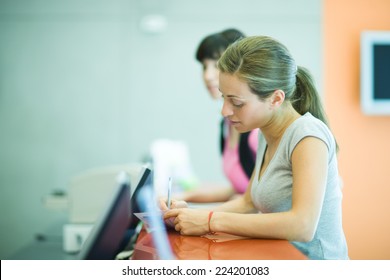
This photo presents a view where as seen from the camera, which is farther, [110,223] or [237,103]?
[237,103]

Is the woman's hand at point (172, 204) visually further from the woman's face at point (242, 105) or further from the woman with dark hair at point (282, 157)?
the woman's face at point (242, 105)

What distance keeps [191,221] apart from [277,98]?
370mm

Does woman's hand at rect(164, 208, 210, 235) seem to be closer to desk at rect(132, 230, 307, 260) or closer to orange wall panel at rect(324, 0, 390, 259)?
desk at rect(132, 230, 307, 260)

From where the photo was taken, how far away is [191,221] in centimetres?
116

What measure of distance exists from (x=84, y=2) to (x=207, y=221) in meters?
2.06

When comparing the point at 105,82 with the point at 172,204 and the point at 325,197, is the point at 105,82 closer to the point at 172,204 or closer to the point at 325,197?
the point at 172,204

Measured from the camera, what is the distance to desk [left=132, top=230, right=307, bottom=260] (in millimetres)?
1018

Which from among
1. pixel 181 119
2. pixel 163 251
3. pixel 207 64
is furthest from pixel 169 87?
pixel 163 251

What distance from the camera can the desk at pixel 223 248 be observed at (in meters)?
1.02

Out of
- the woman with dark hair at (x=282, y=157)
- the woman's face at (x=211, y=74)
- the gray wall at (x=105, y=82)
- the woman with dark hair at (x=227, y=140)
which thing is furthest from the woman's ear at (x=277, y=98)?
the gray wall at (x=105, y=82)

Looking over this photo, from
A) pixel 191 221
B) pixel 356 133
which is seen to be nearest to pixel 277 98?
pixel 191 221

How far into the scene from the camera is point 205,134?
2.89 m
